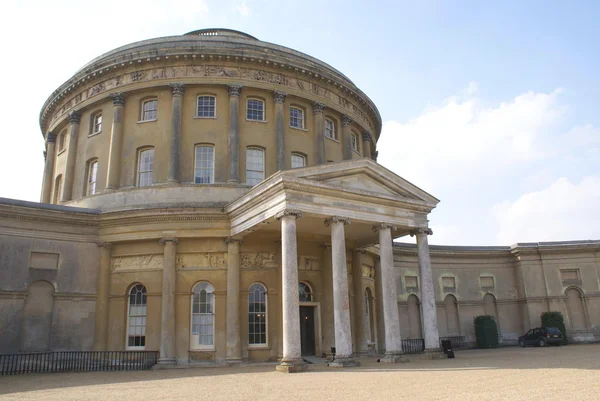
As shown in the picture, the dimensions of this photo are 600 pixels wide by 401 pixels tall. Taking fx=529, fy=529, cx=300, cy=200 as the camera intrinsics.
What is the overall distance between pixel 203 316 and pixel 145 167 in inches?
324

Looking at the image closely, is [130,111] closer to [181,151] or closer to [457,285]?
[181,151]

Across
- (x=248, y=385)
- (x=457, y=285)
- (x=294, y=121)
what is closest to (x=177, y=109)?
(x=294, y=121)

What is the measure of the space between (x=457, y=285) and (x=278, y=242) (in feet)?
57.0

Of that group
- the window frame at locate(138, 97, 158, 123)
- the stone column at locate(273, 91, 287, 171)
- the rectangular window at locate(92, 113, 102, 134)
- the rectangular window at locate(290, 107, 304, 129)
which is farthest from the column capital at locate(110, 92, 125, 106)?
the rectangular window at locate(290, 107, 304, 129)

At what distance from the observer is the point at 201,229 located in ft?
75.4

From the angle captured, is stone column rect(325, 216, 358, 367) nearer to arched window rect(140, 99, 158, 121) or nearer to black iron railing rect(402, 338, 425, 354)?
black iron railing rect(402, 338, 425, 354)

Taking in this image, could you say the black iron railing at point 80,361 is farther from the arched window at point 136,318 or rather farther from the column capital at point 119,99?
the column capital at point 119,99

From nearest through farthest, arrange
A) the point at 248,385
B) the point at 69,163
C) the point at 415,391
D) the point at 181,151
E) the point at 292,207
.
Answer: the point at 415,391 → the point at 248,385 → the point at 292,207 → the point at 181,151 → the point at 69,163

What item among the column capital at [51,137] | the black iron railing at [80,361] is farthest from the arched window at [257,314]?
the column capital at [51,137]

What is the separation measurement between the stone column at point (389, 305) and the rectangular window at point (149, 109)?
12.8 metres

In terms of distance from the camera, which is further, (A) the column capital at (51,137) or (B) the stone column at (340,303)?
(A) the column capital at (51,137)

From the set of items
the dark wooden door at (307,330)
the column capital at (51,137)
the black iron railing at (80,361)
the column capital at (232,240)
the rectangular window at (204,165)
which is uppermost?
the column capital at (51,137)

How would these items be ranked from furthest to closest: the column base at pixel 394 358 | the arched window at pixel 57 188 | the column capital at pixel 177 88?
the arched window at pixel 57 188 < the column capital at pixel 177 88 < the column base at pixel 394 358

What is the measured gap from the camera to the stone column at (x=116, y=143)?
84.6ft
